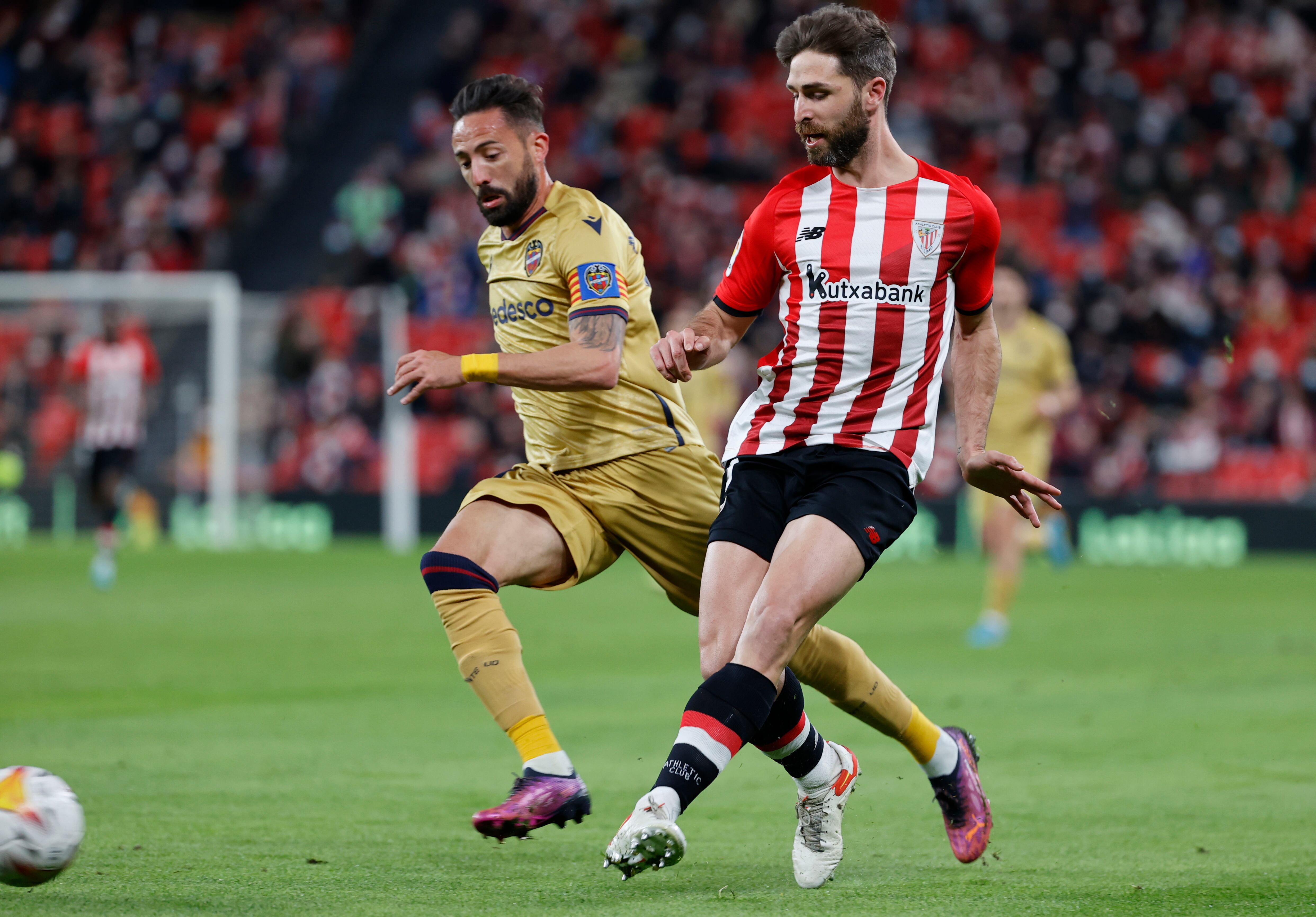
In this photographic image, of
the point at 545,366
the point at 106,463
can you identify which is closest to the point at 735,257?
the point at 545,366

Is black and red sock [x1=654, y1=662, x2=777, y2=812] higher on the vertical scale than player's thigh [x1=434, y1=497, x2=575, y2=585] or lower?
lower

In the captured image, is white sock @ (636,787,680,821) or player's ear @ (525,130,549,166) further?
player's ear @ (525,130,549,166)

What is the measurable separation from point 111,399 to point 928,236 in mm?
14286

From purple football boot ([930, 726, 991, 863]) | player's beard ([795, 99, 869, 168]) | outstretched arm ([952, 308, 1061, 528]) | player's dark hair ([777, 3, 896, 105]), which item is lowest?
purple football boot ([930, 726, 991, 863])

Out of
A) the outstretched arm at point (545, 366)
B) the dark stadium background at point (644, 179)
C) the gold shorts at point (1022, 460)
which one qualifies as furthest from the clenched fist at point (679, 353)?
the dark stadium background at point (644, 179)

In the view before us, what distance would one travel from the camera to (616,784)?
20.9 ft

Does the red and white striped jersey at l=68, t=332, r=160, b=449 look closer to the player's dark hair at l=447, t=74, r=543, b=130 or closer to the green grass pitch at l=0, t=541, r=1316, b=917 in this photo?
the green grass pitch at l=0, t=541, r=1316, b=917

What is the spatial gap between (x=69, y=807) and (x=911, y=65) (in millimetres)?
22548

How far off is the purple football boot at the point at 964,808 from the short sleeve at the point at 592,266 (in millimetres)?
1658

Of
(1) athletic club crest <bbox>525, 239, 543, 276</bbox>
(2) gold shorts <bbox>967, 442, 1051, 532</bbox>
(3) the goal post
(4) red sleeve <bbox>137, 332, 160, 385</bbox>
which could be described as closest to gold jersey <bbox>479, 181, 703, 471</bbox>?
(1) athletic club crest <bbox>525, 239, 543, 276</bbox>

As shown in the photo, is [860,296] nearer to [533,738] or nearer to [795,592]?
[795,592]

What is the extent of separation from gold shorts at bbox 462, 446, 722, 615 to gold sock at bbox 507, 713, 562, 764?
503 mm

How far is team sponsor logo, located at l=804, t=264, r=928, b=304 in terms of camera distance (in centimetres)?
471

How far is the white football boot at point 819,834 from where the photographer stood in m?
4.64
